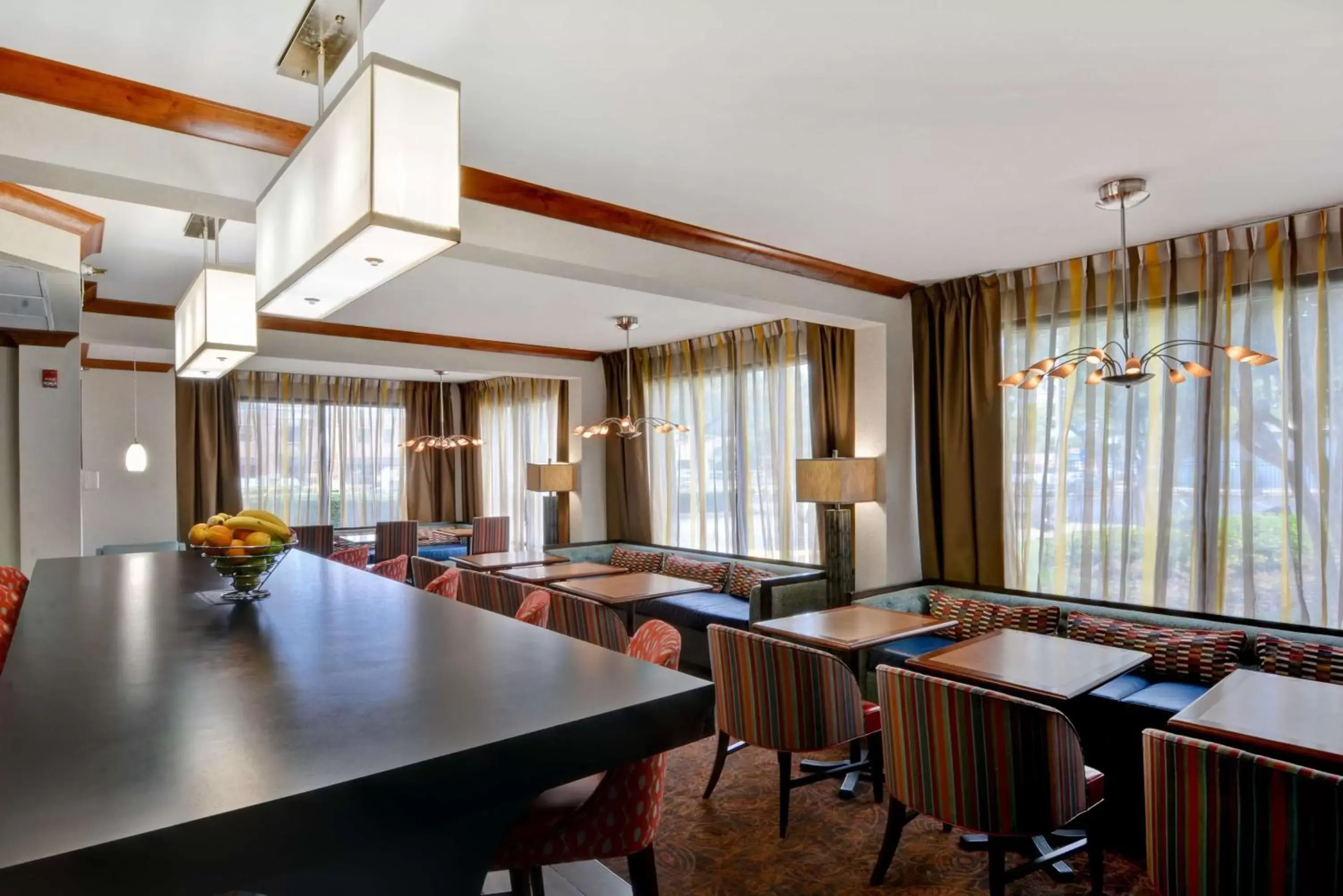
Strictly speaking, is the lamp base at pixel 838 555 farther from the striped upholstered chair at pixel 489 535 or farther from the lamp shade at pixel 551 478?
the striped upholstered chair at pixel 489 535

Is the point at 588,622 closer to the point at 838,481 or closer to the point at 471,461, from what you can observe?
the point at 838,481

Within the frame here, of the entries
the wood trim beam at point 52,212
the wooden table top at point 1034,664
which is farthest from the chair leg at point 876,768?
the wood trim beam at point 52,212

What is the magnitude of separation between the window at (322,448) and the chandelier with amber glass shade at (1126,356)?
7990 mm

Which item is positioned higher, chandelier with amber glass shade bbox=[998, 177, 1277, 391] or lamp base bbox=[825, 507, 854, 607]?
chandelier with amber glass shade bbox=[998, 177, 1277, 391]

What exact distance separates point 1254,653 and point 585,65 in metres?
3.65

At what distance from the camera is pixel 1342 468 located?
131 inches

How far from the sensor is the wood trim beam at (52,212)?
288cm

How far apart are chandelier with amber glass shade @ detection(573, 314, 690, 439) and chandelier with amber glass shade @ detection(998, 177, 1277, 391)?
287 cm

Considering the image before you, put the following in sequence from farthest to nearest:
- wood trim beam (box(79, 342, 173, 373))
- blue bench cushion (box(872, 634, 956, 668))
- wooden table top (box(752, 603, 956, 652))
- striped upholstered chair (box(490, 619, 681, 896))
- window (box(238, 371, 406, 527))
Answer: window (box(238, 371, 406, 527)) → wood trim beam (box(79, 342, 173, 373)) → blue bench cushion (box(872, 634, 956, 668)) → wooden table top (box(752, 603, 956, 652)) → striped upholstered chair (box(490, 619, 681, 896))

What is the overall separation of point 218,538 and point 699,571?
444cm

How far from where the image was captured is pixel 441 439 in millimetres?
8727

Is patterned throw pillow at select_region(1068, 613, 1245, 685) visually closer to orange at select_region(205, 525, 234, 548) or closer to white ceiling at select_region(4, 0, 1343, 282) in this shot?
white ceiling at select_region(4, 0, 1343, 282)

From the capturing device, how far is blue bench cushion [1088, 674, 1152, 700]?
3.21m

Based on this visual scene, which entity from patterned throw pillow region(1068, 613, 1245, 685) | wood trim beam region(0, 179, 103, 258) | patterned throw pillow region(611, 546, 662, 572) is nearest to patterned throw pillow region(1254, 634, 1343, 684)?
patterned throw pillow region(1068, 613, 1245, 685)
